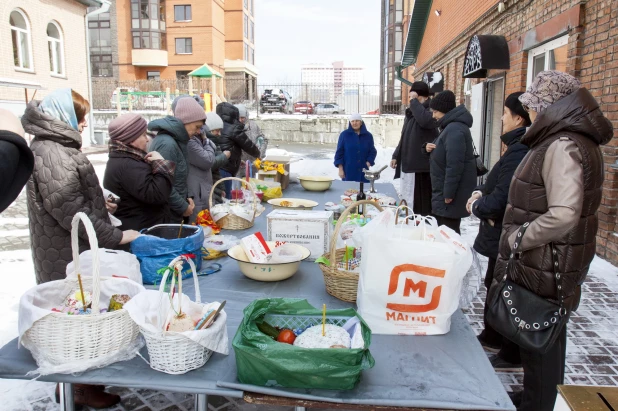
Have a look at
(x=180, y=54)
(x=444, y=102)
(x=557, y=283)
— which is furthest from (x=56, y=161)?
(x=180, y=54)

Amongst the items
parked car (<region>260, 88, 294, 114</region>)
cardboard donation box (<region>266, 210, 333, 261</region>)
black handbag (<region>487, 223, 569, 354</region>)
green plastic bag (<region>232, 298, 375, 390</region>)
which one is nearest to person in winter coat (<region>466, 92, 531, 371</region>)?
black handbag (<region>487, 223, 569, 354</region>)

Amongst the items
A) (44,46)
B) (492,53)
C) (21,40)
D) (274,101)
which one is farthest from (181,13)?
(492,53)

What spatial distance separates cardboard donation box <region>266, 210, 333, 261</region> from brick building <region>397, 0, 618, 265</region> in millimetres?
3506

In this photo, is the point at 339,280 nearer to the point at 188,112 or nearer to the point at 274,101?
the point at 188,112

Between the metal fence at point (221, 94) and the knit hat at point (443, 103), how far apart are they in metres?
18.8

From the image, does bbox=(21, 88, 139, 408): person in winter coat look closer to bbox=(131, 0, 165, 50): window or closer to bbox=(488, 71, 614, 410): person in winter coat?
bbox=(488, 71, 614, 410): person in winter coat

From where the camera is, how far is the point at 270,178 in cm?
546

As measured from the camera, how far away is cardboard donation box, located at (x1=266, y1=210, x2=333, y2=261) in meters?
2.93

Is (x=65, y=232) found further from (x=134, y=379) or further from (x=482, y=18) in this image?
(x=482, y=18)

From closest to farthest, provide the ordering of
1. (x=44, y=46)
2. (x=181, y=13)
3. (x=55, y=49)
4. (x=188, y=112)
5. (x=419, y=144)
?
(x=188, y=112) < (x=419, y=144) < (x=44, y=46) < (x=55, y=49) < (x=181, y=13)

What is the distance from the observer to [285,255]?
276 centimetres

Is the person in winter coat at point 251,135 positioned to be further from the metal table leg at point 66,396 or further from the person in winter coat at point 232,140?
the metal table leg at point 66,396

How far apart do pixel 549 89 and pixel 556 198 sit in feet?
1.82

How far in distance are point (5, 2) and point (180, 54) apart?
2614 cm
